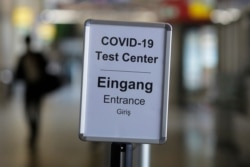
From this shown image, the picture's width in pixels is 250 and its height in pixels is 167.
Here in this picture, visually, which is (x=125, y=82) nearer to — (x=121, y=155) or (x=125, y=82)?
(x=125, y=82)

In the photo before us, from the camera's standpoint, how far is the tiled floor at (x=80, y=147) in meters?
8.66

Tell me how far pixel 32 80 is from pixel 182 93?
10223mm

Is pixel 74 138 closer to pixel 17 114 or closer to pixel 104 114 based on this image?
pixel 17 114

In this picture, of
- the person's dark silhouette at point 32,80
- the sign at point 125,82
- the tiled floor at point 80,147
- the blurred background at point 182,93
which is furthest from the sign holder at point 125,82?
A: the person's dark silhouette at point 32,80

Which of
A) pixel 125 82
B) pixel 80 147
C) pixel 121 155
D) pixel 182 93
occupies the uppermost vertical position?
pixel 182 93

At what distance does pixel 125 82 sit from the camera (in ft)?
10.4

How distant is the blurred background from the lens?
352 inches

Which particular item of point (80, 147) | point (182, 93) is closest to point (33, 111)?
point (80, 147)

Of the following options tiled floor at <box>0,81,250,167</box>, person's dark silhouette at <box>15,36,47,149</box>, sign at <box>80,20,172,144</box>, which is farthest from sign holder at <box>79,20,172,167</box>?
person's dark silhouette at <box>15,36,47,149</box>

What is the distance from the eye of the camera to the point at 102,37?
3.15 metres

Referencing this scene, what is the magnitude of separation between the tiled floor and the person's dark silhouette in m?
0.54

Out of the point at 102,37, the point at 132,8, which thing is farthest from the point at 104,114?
the point at 132,8

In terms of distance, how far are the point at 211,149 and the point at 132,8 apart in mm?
7540

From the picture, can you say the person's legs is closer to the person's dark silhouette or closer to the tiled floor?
the person's dark silhouette
